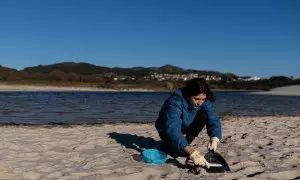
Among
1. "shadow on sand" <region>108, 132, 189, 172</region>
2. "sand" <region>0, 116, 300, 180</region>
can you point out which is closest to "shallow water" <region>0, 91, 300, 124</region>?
"shadow on sand" <region>108, 132, 189, 172</region>

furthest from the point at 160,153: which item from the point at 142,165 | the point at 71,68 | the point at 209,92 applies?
the point at 71,68

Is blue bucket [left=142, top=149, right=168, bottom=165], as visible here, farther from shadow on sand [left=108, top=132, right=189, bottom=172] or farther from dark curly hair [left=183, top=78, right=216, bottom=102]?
dark curly hair [left=183, top=78, right=216, bottom=102]

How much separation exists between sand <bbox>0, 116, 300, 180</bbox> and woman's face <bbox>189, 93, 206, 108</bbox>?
32.8 inches

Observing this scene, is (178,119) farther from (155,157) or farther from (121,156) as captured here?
(121,156)

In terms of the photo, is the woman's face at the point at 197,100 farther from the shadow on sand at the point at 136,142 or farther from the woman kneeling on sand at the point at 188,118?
the shadow on sand at the point at 136,142

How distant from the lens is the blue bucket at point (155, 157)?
212 inches

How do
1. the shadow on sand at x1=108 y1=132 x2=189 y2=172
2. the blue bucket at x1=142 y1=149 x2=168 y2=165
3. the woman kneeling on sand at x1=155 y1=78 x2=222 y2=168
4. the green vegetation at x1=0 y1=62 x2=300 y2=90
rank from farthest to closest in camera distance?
the green vegetation at x1=0 y1=62 x2=300 y2=90
the shadow on sand at x1=108 y1=132 x2=189 y2=172
the blue bucket at x1=142 y1=149 x2=168 y2=165
the woman kneeling on sand at x1=155 y1=78 x2=222 y2=168

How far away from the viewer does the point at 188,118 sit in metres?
5.30

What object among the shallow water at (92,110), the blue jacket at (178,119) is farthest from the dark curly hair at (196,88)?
the shallow water at (92,110)

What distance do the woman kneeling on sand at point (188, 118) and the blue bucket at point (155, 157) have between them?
0.51 feet

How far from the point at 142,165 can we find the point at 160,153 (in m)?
0.32

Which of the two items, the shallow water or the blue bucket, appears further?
the shallow water

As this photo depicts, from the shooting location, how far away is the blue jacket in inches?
192

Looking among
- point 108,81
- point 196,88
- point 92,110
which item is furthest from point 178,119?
point 108,81
